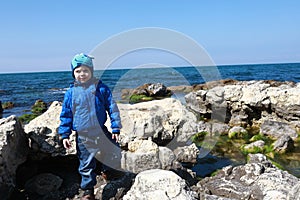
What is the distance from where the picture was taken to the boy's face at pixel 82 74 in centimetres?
438

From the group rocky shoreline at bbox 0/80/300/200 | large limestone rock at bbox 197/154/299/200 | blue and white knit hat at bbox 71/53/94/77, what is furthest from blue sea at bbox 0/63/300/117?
large limestone rock at bbox 197/154/299/200

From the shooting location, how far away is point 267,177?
15.1 feet

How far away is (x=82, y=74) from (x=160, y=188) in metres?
1.95

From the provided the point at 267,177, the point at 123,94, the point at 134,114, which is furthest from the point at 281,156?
the point at 123,94

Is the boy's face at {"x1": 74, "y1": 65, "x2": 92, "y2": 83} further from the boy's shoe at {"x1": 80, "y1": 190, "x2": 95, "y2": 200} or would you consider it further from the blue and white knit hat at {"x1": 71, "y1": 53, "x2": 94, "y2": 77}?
the boy's shoe at {"x1": 80, "y1": 190, "x2": 95, "y2": 200}

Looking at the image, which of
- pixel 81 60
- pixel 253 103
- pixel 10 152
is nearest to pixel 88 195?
pixel 10 152

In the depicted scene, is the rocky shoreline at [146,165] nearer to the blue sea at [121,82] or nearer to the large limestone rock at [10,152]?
the large limestone rock at [10,152]

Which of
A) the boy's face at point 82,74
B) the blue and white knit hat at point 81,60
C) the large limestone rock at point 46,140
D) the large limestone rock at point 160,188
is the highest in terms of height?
the blue and white knit hat at point 81,60

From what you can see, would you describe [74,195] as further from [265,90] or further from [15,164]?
[265,90]

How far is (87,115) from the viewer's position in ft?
14.6

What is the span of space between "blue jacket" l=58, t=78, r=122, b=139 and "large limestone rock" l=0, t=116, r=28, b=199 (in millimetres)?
1141

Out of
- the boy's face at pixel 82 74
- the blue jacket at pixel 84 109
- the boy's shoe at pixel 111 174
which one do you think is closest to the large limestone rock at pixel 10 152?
the blue jacket at pixel 84 109

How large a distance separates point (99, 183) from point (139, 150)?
0.94 metres

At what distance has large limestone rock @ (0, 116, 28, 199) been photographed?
480cm
